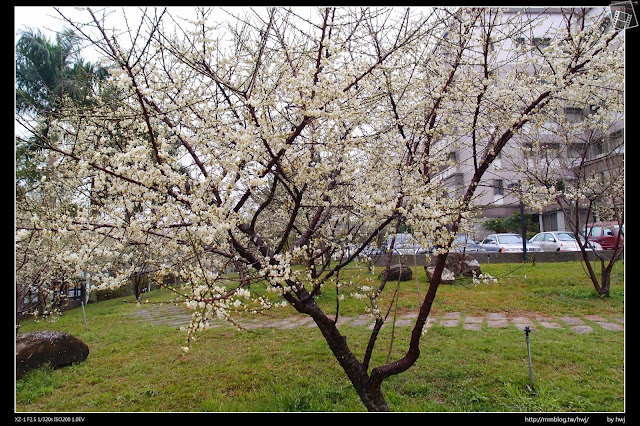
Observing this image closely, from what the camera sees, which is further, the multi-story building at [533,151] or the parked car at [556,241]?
the parked car at [556,241]

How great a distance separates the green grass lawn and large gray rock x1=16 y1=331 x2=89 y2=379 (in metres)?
0.14

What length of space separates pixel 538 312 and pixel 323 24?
587 centimetres

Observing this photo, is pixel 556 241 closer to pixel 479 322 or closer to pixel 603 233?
pixel 603 233

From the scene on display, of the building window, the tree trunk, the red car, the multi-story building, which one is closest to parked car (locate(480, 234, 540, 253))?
the red car

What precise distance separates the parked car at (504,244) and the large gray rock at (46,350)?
38.9 feet

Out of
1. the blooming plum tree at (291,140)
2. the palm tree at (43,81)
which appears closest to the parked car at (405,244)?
→ the blooming plum tree at (291,140)

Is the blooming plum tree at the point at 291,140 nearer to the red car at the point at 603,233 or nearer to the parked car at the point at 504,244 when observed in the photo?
the red car at the point at 603,233

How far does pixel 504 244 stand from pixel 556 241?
159 centimetres

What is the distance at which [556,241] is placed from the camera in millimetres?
12953

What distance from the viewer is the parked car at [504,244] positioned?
13.2m

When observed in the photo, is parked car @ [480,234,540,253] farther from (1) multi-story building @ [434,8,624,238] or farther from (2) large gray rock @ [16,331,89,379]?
(2) large gray rock @ [16,331,89,379]

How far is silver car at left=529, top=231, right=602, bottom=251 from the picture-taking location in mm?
12359
